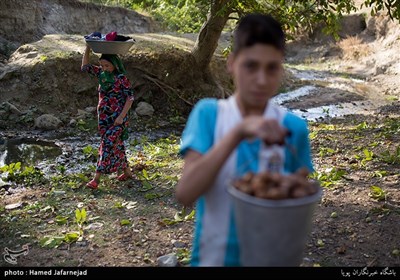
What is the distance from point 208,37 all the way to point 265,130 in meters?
9.31

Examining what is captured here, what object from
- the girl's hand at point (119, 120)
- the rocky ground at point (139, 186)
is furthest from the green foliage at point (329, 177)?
the girl's hand at point (119, 120)

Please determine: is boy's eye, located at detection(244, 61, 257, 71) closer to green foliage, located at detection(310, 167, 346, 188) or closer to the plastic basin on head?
green foliage, located at detection(310, 167, 346, 188)

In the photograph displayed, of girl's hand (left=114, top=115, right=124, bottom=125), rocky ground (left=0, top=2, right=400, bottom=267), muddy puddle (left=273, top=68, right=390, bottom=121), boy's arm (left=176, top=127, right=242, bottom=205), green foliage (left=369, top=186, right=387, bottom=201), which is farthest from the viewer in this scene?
muddy puddle (left=273, top=68, right=390, bottom=121)

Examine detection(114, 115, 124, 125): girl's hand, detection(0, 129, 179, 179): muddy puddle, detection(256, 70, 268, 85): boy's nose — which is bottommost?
detection(0, 129, 179, 179): muddy puddle

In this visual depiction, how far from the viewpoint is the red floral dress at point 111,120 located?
533 centimetres

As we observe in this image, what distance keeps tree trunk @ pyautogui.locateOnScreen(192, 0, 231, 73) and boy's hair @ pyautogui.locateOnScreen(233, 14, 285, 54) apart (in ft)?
25.1

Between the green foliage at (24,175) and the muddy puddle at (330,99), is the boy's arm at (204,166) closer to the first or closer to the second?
the green foliage at (24,175)

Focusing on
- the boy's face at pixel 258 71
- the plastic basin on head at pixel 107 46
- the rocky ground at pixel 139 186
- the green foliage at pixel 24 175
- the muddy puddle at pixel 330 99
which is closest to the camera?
the boy's face at pixel 258 71

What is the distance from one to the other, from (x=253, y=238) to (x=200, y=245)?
35 cm

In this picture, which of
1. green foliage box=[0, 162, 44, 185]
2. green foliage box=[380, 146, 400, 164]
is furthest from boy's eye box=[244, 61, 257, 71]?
green foliage box=[0, 162, 44, 185]

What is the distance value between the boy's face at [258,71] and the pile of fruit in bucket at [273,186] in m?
0.31

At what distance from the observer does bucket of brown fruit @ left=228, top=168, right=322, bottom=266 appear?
1.34 metres

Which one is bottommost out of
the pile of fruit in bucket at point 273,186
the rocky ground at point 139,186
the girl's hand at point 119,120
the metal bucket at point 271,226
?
the rocky ground at point 139,186

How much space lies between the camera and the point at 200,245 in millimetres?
1695
